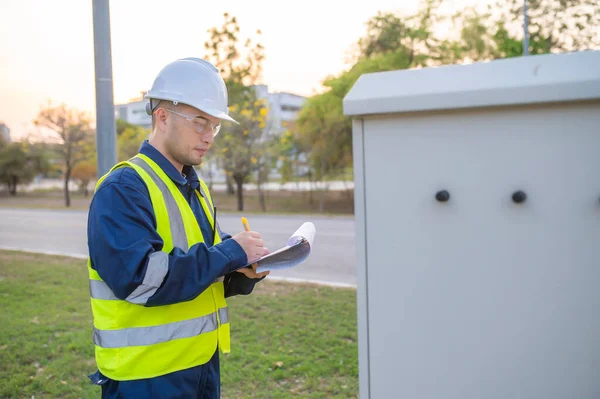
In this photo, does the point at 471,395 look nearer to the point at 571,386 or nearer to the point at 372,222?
the point at 571,386

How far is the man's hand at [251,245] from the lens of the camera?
1.74m

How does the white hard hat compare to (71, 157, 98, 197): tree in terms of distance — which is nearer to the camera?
the white hard hat

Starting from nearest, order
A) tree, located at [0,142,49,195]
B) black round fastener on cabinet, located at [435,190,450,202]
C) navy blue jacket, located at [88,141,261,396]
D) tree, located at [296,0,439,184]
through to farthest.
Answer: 1. navy blue jacket, located at [88,141,261,396]
2. black round fastener on cabinet, located at [435,190,450,202]
3. tree, located at [296,0,439,184]
4. tree, located at [0,142,49,195]

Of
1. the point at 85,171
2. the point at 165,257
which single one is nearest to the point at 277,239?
the point at 165,257

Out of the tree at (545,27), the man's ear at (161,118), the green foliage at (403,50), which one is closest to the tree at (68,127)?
the green foliage at (403,50)

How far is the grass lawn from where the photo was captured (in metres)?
3.69

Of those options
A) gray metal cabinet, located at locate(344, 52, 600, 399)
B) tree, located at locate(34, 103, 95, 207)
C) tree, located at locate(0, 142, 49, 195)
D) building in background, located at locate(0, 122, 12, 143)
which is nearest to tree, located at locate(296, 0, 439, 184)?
tree, located at locate(34, 103, 95, 207)

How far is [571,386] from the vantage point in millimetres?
1895

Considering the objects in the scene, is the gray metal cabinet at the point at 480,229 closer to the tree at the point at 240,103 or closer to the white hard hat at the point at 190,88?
the white hard hat at the point at 190,88

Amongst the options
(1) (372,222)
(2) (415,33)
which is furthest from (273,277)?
(2) (415,33)

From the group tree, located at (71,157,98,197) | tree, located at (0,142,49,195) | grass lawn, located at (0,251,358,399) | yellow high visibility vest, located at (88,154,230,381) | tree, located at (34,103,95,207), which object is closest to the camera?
yellow high visibility vest, located at (88,154,230,381)

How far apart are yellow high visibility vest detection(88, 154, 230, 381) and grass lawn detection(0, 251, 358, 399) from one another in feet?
6.21

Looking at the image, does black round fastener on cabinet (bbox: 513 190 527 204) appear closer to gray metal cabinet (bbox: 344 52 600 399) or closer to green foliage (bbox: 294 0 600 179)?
gray metal cabinet (bbox: 344 52 600 399)

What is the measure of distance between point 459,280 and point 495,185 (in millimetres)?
395
